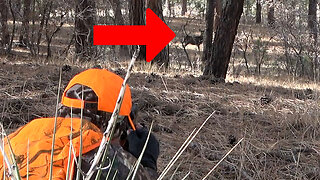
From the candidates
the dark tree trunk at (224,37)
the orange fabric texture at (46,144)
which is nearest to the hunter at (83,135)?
the orange fabric texture at (46,144)

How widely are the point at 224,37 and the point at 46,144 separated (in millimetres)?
5760

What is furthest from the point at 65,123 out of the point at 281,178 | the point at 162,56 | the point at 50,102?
the point at 162,56

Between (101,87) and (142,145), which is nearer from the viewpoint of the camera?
(101,87)

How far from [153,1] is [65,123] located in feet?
22.9

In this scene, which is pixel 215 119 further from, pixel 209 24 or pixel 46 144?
pixel 209 24

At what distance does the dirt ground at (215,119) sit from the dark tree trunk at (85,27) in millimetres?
3049

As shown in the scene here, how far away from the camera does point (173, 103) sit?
4.65 metres

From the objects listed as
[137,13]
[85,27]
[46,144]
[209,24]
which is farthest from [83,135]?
[209,24]

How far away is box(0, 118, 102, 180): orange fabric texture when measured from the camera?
4.88ft

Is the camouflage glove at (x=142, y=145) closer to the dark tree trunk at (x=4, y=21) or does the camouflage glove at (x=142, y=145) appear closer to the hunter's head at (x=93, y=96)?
the hunter's head at (x=93, y=96)

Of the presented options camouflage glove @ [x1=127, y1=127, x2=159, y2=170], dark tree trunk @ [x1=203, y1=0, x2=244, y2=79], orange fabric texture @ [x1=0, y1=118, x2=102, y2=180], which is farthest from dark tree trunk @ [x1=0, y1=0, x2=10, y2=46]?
orange fabric texture @ [x1=0, y1=118, x2=102, y2=180]

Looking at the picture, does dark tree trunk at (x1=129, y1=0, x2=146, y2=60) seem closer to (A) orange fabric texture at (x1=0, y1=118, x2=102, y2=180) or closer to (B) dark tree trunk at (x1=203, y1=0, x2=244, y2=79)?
(B) dark tree trunk at (x1=203, y1=0, x2=244, y2=79)

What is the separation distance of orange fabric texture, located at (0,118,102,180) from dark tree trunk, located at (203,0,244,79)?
5.46m

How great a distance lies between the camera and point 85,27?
31.2ft
